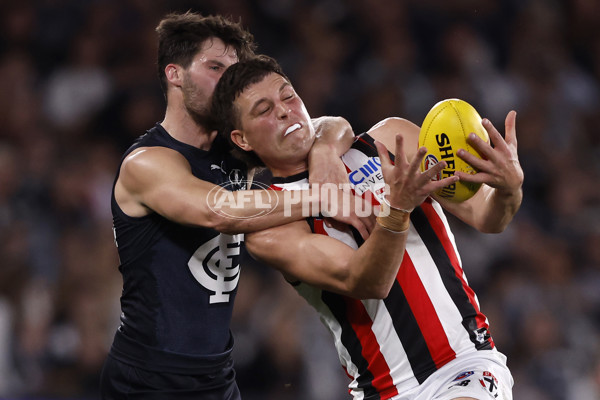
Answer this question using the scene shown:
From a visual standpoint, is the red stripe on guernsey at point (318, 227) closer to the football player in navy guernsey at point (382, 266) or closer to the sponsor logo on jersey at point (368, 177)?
the football player in navy guernsey at point (382, 266)

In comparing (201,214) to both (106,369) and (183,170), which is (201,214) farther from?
(106,369)

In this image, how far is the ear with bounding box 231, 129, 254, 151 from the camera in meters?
3.41

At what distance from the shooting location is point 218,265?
11.9 ft

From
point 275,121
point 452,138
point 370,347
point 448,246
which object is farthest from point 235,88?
point 370,347

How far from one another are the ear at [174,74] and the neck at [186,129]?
14 centimetres

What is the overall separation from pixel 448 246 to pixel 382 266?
611 mm

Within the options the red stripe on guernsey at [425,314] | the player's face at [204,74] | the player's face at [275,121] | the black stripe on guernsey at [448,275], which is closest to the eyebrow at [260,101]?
the player's face at [275,121]

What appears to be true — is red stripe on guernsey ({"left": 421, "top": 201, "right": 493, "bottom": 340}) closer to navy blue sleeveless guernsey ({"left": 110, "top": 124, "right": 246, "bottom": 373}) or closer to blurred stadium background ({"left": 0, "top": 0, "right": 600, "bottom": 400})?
navy blue sleeveless guernsey ({"left": 110, "top": 124, "right": 246, "bottom": 373})

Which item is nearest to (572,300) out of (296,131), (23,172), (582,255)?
(582,255)

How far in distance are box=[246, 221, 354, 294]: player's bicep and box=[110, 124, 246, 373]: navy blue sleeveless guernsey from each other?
486mm

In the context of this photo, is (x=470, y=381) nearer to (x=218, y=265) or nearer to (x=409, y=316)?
(x=409, y=316)

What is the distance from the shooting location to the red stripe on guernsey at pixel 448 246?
10.7ft

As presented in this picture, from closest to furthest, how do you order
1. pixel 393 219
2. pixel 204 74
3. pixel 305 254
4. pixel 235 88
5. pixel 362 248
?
pixel 393 219 → pixel 362 248 → pixel 305 254 → pixel 235 88 → pixel 204 74

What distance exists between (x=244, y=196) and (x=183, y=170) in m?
0.32
